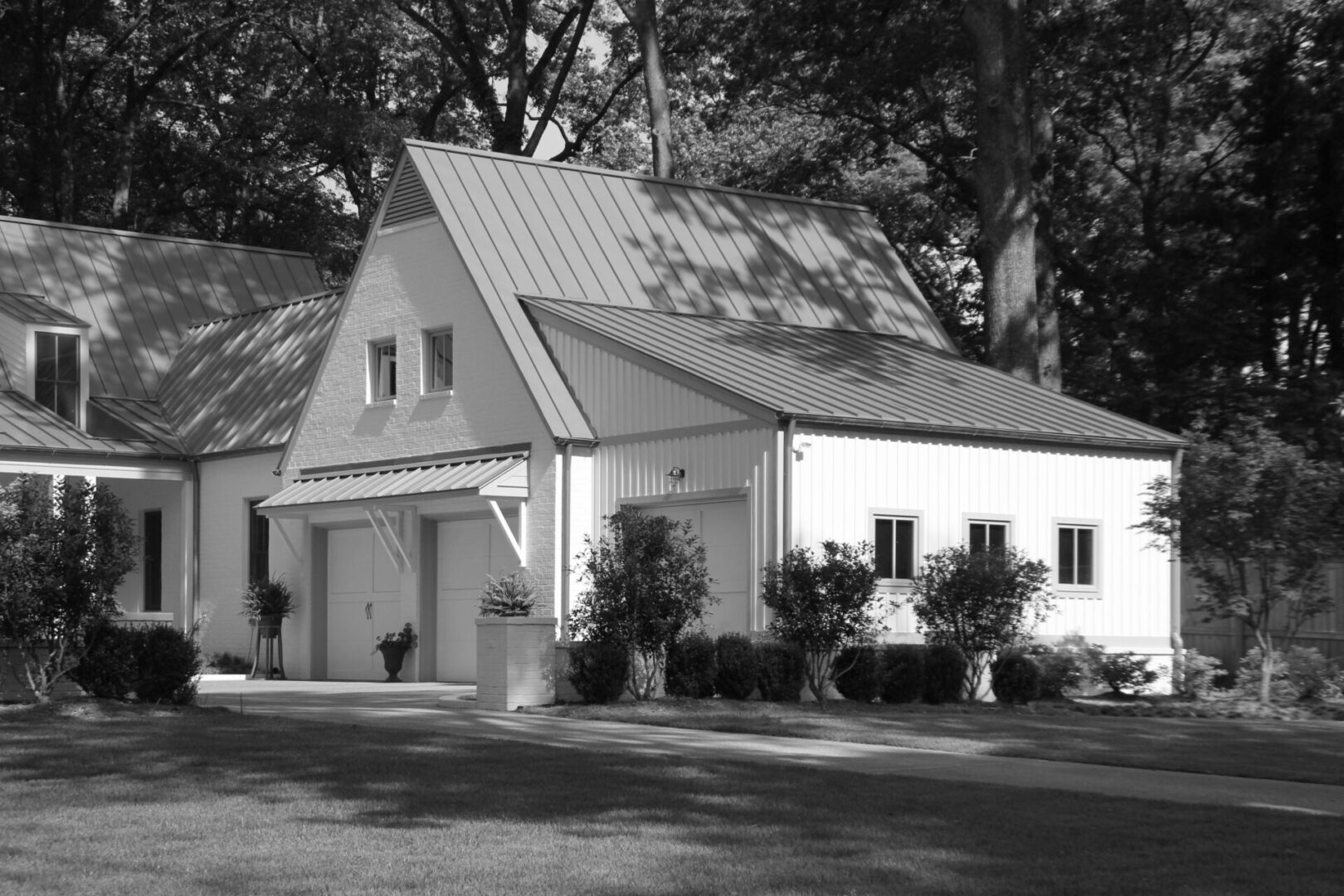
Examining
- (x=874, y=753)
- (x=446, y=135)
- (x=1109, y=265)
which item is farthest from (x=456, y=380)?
(x=446, y=135)

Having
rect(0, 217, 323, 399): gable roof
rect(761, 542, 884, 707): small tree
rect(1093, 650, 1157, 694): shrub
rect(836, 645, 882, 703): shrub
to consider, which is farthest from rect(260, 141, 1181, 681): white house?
rect(0, 217, 323, 399): gable roof

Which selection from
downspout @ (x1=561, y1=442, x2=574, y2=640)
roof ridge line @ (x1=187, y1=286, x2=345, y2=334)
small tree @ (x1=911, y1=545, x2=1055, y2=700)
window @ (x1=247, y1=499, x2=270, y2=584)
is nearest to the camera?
small tree @ (x1=911, y1=545, x2=1055, y2=700)

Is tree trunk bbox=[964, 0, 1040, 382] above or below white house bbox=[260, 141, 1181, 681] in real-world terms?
above

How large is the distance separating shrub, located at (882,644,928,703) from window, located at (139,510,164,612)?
17213mm

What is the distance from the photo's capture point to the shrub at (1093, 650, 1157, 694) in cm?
2380

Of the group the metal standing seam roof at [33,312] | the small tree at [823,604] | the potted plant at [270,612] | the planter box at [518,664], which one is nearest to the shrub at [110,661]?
the planter box at [518,664]

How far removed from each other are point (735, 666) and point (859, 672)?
4.92 ft

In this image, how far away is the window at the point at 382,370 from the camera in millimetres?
28531

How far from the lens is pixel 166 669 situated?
20234 mm

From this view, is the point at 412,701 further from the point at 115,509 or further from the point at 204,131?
→ the point at 204,131

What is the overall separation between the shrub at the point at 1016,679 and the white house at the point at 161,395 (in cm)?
1246

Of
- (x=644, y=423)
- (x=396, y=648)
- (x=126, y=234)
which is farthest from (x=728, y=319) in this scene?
(x=126, y=234)

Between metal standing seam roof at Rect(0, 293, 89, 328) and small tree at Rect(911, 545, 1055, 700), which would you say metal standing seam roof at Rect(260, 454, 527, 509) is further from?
metal standing seam roof at Rect(0, 293, 89, 328)

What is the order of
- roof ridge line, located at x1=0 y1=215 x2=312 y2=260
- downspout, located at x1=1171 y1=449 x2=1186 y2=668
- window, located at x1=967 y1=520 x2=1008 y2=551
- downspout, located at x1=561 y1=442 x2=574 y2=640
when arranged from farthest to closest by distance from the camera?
roof ridge line, located at x1=0 y1=215 x2=312 y2=260 → downspout, located at x1=1171 y1=449 x2=1186 y2=668 → downspout, located at x1=561 y1=442 x2=574 y2=640 → window, located at x1=967 y1=520 x2=1008 y2=551
